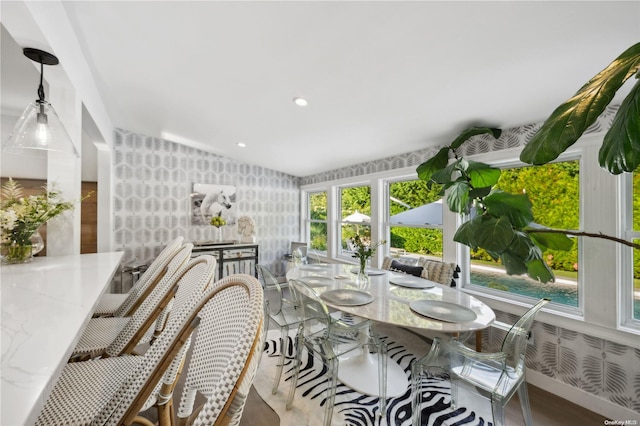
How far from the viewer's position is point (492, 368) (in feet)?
5.42

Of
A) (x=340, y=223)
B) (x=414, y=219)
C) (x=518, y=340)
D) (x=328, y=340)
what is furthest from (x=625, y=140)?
(x=340, y=223)

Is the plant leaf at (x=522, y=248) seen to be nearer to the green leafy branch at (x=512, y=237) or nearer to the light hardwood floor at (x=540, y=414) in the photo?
the green leafy branch at (x=512, y=237)

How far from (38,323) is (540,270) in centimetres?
199

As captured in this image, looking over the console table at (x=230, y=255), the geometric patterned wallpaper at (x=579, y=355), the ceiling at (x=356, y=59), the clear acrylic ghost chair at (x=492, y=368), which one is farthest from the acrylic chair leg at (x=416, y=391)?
the console table at (x=230, y=255)

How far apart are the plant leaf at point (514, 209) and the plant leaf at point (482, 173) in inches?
23.3

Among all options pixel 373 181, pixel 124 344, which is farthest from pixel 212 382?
pixel 373 181

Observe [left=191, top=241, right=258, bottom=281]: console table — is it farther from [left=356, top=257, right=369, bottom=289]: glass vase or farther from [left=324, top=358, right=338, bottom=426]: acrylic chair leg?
[left=324, top=358, right=338, bottom=426]: acrylic chair leg

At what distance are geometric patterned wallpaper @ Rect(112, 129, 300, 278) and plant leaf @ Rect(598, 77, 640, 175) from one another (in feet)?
15.7

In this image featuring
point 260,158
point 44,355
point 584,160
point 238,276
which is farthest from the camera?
point 260,158

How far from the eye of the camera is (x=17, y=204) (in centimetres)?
160

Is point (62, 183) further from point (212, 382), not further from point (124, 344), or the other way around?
point (212, 382)

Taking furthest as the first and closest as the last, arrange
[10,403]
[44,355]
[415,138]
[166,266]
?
[415,138] → [166,266] → [44,355] → [10,403]

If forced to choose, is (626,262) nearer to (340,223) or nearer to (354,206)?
(354,206)

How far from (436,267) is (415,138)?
4.77ft
